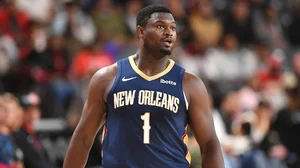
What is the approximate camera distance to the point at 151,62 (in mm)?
5371

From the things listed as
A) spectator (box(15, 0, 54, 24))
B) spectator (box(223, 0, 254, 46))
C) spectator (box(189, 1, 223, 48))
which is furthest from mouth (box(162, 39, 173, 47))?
spectator (box(223, 0, 254, 46))

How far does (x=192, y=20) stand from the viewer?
1483 centimetres

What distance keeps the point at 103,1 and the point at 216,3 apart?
349 centimetres

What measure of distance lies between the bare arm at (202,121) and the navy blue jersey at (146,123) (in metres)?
0.07

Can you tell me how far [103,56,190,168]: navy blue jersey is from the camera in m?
5.15

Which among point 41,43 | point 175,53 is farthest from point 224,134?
point 41,43

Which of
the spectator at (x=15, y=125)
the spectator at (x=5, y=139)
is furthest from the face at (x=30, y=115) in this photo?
the spectator at (x=5, y=139)

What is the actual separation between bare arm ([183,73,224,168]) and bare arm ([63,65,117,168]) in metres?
0.60

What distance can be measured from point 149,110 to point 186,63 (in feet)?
27.7

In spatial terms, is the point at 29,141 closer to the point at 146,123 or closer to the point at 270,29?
the point at 146,123

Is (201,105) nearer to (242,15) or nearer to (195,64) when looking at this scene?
(195,64)

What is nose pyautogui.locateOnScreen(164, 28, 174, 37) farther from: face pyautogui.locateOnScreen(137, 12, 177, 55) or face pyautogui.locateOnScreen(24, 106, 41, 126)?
face pyautogui.locateOnScreen(24, 106, 41, 126)

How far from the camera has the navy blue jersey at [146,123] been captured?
5152 millimetres

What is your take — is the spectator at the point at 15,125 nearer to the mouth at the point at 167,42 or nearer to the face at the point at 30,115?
the face at the point at 30,115
